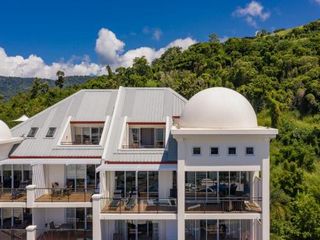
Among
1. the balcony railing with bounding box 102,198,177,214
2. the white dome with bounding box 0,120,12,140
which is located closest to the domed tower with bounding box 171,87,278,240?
the balcony railing with bounding box 102,198,177,214

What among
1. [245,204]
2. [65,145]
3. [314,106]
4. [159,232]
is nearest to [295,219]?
[245,204]

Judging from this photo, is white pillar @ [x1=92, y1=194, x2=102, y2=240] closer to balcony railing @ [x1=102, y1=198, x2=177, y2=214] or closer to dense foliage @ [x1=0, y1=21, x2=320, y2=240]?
balcony railing @ [x1=102, y1=198, x2=177, y2=214]

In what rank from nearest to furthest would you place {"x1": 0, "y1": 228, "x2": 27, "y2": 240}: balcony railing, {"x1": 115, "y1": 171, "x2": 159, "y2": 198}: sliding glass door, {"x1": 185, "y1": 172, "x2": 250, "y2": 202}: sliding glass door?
1. {"x1": 185, "y1": 172, "x2": 250, "y2": 202}: sliding glass door
2. {"x1": 0, "y1": 228, "x2": 27, "y2": 240}: balcony railing
3. {"x1": 115, "y1": 171, "x2": 159, "y2": 198}: sliding glass door

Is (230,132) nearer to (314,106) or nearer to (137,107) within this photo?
(137,107)

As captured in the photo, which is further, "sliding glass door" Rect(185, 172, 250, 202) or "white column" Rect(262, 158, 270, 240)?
"sliding glass door" Rect(185, 172, 250, 202)

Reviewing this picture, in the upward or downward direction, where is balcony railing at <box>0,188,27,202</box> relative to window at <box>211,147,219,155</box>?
downward

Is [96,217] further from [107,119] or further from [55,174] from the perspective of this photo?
[107,119]

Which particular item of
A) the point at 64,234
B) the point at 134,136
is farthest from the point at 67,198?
the point at 134,136

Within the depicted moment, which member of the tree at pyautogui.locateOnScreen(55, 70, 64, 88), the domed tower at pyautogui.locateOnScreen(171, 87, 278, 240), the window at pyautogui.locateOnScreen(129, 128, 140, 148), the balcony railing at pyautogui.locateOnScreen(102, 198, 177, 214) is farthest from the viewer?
the tree at pyautogui.locateOnScreen(55, 70, 64, 88)
